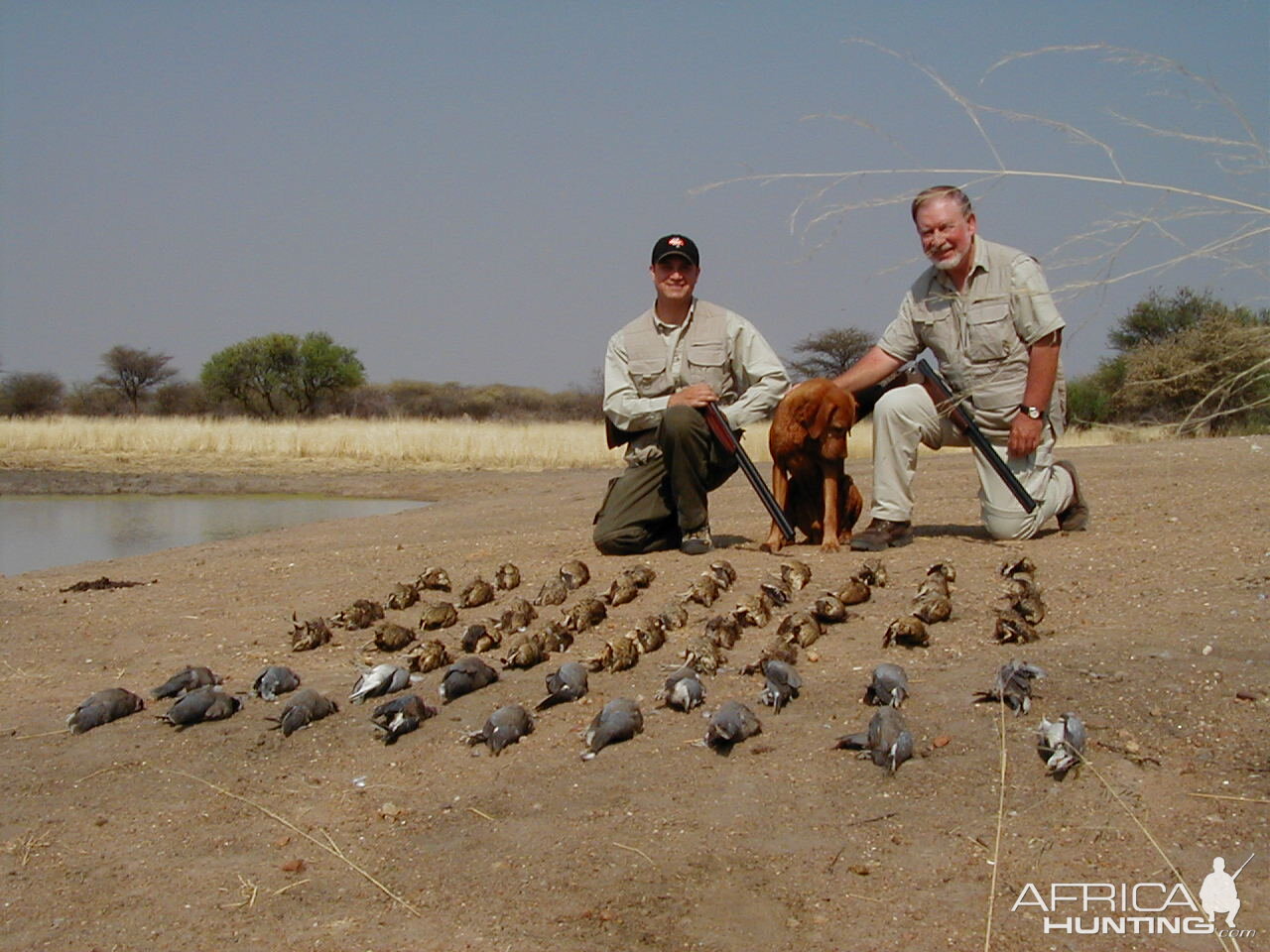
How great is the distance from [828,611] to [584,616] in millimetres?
1404

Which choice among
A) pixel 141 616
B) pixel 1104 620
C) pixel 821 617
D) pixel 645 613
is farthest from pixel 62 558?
pixel 1104 620

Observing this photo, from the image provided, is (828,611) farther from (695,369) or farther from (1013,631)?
(695,369)

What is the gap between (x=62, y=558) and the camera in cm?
1404

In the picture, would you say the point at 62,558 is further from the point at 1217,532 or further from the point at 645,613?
the point at 1217,532

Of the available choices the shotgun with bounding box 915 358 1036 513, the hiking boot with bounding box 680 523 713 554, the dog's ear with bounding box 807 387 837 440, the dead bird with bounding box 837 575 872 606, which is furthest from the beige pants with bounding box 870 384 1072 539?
the dead bird with bounding box 837 575 872 606

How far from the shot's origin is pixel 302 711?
568 centimetres

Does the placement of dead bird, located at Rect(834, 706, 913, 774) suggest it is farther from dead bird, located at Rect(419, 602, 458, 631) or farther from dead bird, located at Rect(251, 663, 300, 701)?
dead bird, located at Rect(419, 602, 458, 631)

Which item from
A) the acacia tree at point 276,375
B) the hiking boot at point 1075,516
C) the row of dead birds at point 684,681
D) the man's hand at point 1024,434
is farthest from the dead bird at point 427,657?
the acacia tree at point 276,375

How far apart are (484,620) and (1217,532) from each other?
185 inches

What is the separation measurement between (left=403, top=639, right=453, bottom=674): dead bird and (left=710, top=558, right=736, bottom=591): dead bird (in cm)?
184

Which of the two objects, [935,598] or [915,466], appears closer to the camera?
[935,598]

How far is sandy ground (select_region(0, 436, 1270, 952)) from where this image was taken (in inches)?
152

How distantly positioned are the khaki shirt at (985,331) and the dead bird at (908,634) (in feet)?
7.04

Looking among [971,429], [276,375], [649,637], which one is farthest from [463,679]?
[276,375]
